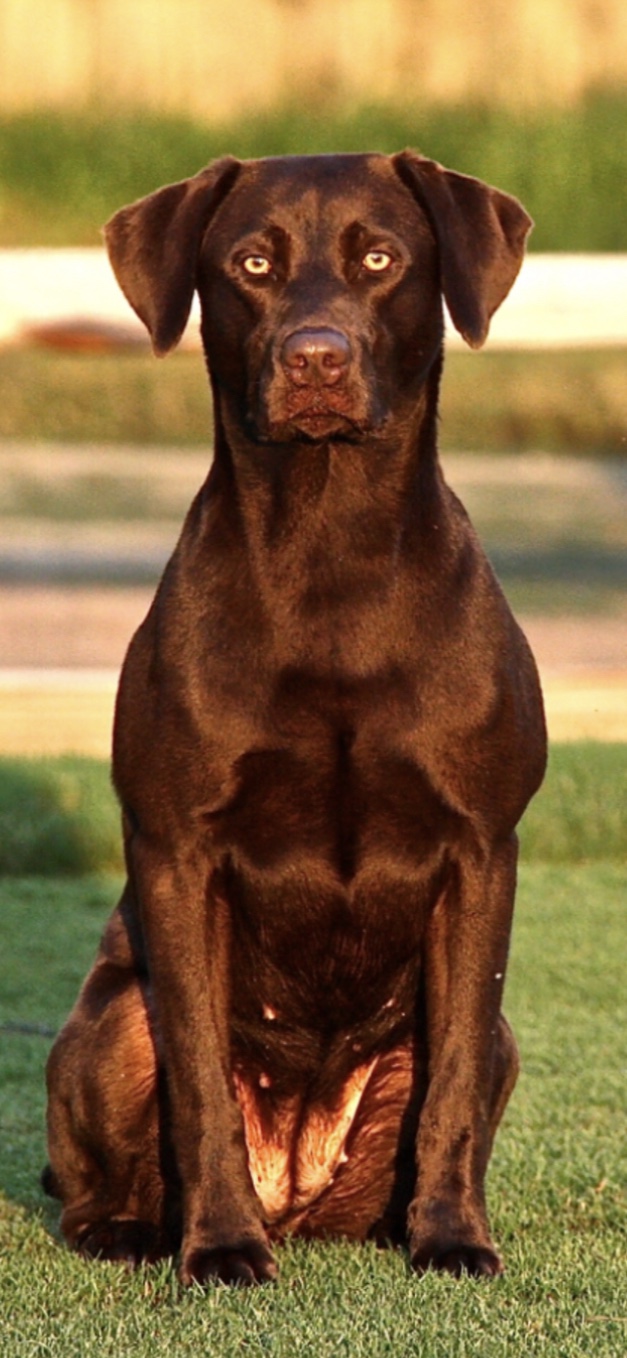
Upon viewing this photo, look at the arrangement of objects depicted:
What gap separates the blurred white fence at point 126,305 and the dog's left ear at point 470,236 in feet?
12.3

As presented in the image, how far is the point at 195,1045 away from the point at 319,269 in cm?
102

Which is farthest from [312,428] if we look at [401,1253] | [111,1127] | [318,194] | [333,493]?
[401,1253]

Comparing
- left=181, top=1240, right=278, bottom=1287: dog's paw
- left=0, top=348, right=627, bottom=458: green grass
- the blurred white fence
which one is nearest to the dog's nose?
left=181, top=1240, right=278, bottom=1287: dog's paw

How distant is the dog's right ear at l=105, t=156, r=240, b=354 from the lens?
359 cm

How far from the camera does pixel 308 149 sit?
11.1 m

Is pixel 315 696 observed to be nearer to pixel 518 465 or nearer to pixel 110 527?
pixel 110 527

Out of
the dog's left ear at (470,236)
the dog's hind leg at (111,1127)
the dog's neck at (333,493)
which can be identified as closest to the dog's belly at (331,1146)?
the dog's hind leg at (111,1127)

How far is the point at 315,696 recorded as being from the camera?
3391 mm

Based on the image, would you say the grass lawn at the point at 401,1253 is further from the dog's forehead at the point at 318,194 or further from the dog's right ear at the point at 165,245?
the dog's forehead at the point at 318,194

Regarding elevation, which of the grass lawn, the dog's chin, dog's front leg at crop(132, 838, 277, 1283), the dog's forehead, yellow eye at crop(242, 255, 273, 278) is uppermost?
the dog's forehead

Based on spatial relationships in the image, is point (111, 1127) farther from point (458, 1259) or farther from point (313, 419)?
point (313, 419)

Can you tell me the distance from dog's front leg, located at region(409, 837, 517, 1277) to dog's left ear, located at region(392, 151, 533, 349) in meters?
0.71

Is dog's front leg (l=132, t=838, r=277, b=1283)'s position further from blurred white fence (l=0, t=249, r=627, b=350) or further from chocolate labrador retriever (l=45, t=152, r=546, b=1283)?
blurred white fence (l=0, t=249, r=627, b=350)

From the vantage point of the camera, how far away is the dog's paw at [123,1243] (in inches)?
139
